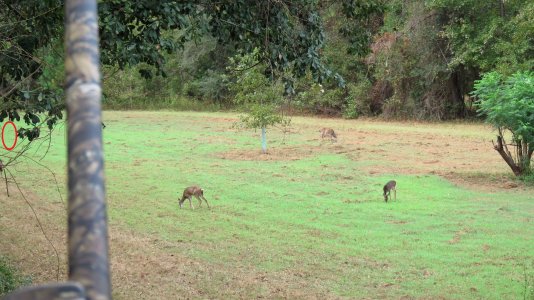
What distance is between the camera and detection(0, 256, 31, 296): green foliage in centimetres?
681

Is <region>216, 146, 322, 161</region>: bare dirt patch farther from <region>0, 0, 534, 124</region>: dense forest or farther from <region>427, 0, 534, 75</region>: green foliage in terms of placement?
<region>427, 0, 534, 75</region>: green foliage

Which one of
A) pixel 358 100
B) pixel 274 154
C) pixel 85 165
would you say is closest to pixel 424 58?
pixel 358 100

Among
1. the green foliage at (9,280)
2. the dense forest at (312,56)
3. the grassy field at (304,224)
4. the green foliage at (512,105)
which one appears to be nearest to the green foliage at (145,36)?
the dense forest at (312,56)

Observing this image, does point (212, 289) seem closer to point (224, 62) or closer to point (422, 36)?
point (422, 36)

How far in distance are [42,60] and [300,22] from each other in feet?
A: 8.19

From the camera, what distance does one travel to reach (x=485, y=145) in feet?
70.6

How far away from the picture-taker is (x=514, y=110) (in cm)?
1480

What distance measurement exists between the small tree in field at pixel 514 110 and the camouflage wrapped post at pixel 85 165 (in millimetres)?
14353

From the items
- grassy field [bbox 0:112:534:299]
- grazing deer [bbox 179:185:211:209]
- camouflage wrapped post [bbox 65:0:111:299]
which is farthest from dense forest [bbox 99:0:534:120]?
camouflage wrapped post [bbox 65:0:111:299]

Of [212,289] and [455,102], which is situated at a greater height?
[455,102]

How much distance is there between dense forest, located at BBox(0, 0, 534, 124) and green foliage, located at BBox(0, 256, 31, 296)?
174 cm

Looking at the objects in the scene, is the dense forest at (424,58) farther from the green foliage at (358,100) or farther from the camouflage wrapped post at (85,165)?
the camouflage wrapped post at (85,165)

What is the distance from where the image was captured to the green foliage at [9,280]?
681cm

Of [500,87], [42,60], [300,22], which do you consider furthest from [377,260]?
[500,87]
